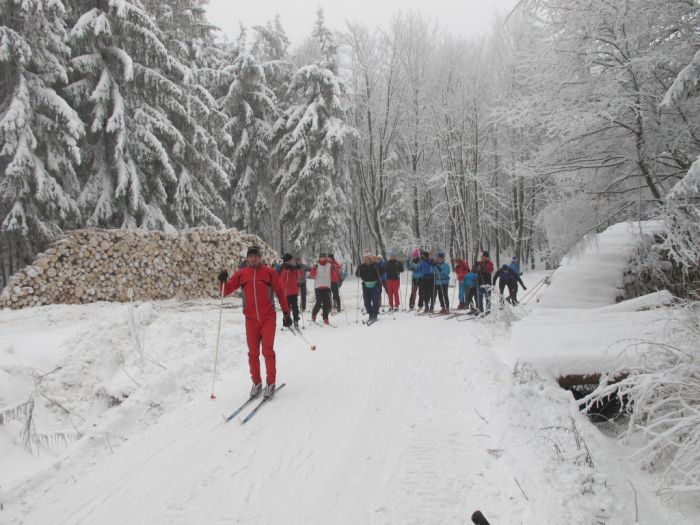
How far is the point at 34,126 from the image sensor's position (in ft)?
41.0

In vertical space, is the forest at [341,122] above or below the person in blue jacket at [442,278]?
above

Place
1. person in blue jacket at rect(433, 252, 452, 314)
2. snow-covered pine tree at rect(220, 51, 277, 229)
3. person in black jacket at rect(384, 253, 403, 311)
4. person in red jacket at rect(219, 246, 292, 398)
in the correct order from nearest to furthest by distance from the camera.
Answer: person in red jacket at rect(219, 246, 292, 398)
person in blue jacket at rect(433, 252, 452, 314)
person in black jacket at rect(384, 253, 403, 311)
snow-covered pine tree at rect(220, 51, 277, 229)

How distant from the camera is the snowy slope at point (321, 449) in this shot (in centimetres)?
321

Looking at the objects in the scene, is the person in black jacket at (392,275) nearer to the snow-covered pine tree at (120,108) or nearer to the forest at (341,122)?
the forest at (341,122)

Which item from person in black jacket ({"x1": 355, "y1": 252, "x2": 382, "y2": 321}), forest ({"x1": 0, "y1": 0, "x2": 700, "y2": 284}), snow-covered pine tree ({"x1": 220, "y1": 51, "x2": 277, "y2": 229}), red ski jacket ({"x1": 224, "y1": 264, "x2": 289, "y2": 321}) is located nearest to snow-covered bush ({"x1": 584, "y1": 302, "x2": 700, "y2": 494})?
forest ({"x1": 0, "y1": 0, "x2": 700, "y2": 284})

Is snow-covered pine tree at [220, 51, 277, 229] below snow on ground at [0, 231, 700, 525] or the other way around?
the other way around

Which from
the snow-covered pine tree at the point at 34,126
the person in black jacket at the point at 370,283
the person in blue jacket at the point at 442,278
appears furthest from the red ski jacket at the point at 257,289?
→ the snow-covered pine tree at the point at 34,126

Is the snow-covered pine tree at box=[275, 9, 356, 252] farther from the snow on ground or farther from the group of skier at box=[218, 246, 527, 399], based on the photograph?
the snow on ground

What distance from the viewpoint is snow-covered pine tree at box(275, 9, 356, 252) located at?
22.5 metres

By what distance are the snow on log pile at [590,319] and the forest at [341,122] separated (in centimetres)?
64

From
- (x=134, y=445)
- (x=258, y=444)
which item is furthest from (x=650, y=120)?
(x=134, y=445)

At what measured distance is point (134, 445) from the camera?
4.54 m

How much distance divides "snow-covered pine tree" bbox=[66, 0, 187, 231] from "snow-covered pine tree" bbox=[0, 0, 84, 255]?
3.27 feet

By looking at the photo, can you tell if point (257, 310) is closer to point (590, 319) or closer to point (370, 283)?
point (590, 319)
